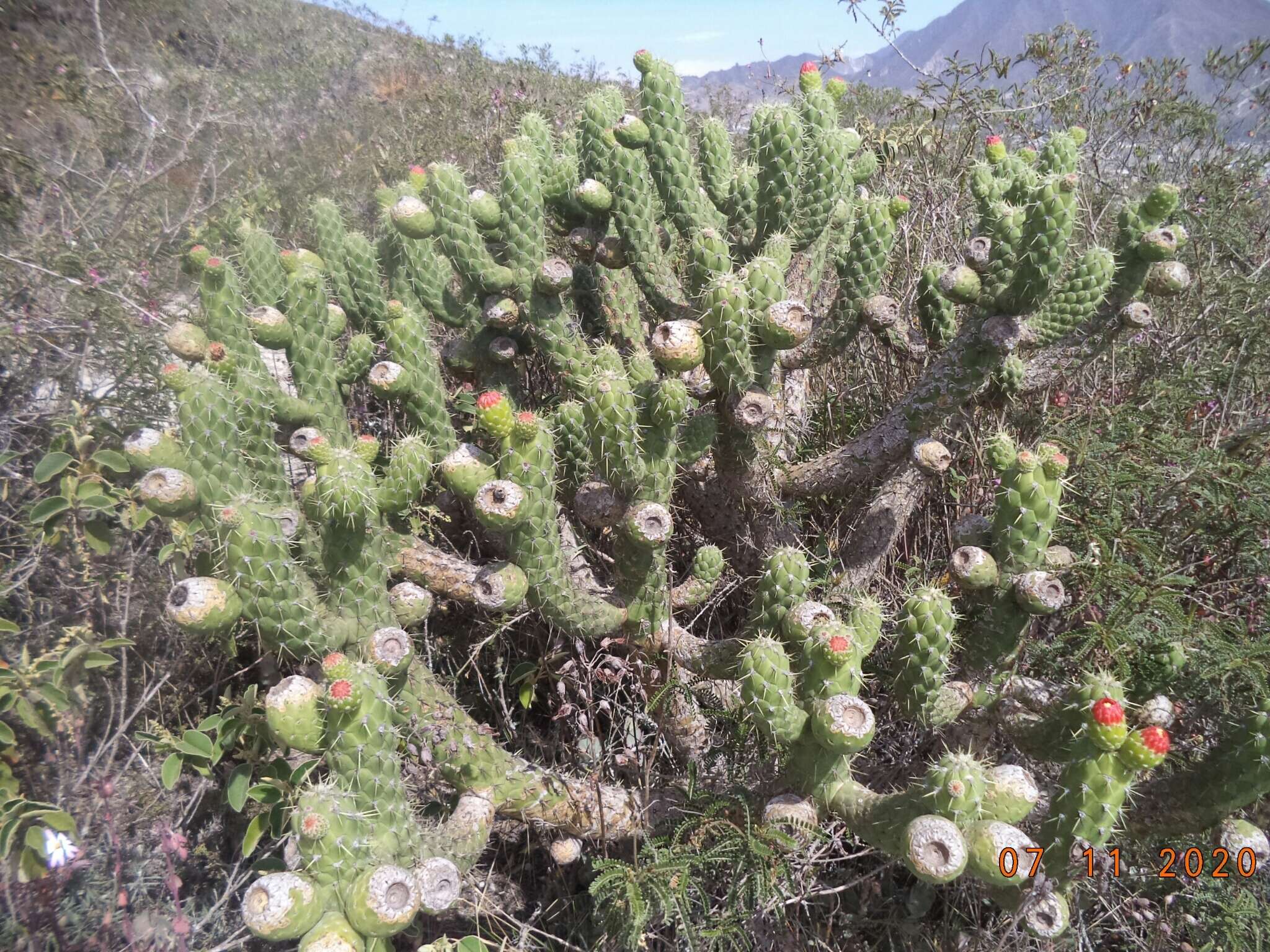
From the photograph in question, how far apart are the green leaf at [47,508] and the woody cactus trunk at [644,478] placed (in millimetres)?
621

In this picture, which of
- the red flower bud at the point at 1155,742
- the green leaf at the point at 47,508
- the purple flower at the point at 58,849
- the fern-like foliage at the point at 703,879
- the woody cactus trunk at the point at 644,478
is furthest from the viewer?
the green leaf at the point at 47,508

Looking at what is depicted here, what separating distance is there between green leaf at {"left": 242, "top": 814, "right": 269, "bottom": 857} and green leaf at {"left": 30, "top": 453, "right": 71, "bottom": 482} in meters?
1.32

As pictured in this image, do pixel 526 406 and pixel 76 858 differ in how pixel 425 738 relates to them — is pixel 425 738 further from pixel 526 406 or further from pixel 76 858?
pixel 526 406

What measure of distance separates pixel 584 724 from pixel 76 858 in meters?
1.64

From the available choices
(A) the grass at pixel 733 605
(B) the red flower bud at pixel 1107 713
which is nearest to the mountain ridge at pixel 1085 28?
(A) the grass at pixel 733 605

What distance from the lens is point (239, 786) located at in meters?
2.09

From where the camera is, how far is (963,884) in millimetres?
2059

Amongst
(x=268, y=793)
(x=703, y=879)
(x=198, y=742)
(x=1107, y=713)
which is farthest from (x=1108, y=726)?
(x=198, y=742)

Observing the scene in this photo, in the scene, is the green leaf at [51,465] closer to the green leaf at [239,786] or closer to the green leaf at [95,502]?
the green leaf at [95,502]

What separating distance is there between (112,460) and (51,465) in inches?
8.2

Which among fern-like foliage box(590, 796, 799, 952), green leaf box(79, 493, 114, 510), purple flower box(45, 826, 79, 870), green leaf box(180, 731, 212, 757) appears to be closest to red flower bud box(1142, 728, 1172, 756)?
fern-like foliage box(590, 796, 799, 952)

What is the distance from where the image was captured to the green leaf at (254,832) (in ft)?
6.75

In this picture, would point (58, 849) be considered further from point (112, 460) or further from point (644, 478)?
point (644, 478)

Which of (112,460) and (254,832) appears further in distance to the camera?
(112,460)
